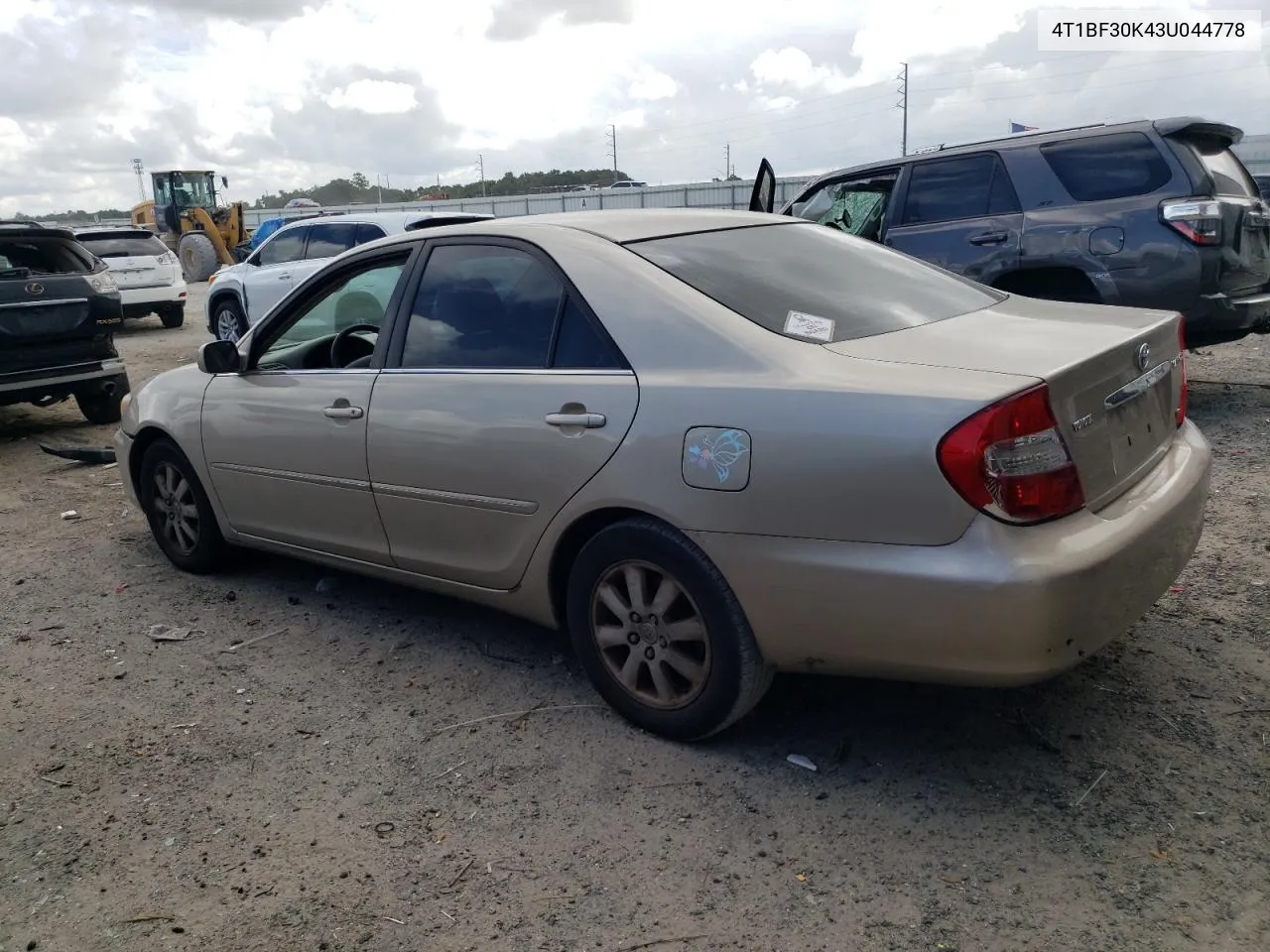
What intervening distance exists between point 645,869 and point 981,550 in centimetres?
A: 117

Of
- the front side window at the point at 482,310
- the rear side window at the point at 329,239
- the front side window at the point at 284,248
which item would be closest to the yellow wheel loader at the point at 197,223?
the front side window at the point at 284,248

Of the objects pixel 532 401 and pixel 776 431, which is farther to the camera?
pixel 532 401

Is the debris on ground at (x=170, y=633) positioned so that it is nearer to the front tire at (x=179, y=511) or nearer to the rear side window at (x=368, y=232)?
the front tire at (x=179, y=511)

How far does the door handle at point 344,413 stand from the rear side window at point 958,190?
4906mm

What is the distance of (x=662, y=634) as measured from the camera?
3172mm

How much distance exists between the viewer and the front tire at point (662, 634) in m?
3.02

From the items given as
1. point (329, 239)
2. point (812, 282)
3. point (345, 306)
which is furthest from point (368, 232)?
point (812, 282)

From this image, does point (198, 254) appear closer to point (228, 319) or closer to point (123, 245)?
point (123, 245)

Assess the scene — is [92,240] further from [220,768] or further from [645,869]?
[645,869]

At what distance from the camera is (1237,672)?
3.48 m

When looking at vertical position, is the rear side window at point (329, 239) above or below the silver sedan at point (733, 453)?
above

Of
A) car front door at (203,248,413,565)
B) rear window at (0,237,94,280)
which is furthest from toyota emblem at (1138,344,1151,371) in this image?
rear window at (0,237,94,280)

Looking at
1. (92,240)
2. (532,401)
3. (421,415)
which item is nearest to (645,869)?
(532,401)

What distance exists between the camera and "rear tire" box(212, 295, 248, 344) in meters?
13.2
